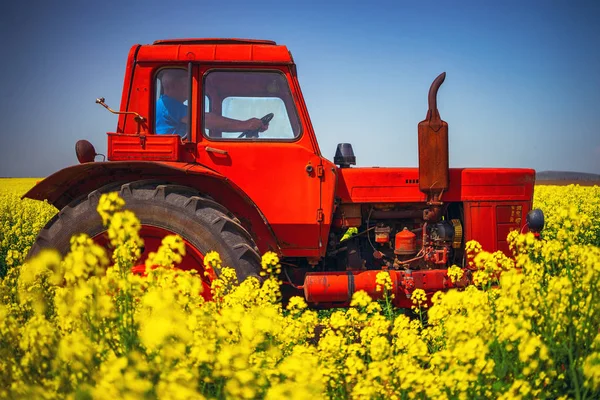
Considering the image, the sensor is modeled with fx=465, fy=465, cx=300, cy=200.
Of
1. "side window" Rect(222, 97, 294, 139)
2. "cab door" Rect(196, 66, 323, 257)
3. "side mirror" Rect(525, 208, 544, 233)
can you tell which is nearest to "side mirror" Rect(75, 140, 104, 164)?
"cab door" Rect(196, 66, 323, 257)

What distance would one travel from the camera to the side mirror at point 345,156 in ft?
14.4

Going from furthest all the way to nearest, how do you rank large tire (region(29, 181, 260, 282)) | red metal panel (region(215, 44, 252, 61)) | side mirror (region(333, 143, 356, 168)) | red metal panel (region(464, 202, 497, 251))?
side mirror (region(333, 143, 356, 168))
red metal panel (region(464, 202, 497, 251))
red metal panel (region(215, 44, 252, 61))
large tire (region(29, 181, 260, 282))

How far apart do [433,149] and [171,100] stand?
7.36ft

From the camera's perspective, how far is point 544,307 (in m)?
2.29

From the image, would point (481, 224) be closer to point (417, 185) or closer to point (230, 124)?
point (417, 185)

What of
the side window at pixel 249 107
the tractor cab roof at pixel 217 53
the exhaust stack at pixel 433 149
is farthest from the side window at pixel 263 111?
the exhaust stack at pixel 433 149

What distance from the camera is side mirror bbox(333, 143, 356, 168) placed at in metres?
4.40

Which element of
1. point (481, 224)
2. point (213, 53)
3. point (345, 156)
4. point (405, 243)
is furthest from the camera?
point (345, 156)

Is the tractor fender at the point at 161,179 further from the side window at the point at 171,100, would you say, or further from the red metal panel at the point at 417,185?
the red metal panel at the point at 417,185

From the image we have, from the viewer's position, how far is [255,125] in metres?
3.92

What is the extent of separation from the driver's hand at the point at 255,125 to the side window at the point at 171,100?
1.70 feet

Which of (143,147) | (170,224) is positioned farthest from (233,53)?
(170,224)

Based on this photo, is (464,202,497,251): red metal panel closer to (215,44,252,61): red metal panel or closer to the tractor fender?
the tractor fender

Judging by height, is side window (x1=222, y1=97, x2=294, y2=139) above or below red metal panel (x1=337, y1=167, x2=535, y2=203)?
above
